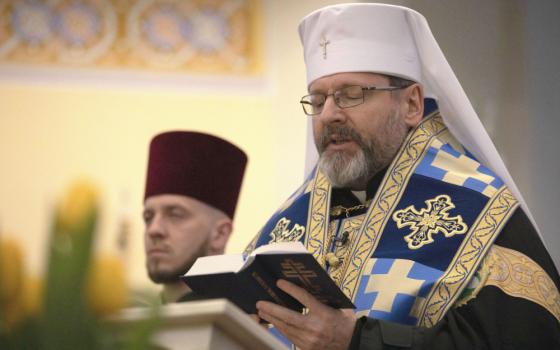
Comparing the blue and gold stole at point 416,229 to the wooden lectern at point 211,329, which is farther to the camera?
the blue and gold stole at point 416,229

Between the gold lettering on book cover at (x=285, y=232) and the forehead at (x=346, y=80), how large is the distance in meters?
0.55

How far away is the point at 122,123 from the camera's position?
8.29 meters

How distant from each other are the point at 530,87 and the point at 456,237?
1821 mm

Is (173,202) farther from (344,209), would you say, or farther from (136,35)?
(136,35)

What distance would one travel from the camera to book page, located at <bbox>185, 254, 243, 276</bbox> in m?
2.89

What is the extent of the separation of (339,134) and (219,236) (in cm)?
161

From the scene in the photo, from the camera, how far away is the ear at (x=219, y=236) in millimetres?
5108

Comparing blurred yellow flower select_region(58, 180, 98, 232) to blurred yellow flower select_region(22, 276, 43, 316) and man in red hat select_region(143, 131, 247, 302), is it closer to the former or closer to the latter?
blurred yellow flower select_region(22, 276, 43, 316)

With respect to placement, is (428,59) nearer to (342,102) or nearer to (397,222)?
(342,102)

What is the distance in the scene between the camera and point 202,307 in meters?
1.52

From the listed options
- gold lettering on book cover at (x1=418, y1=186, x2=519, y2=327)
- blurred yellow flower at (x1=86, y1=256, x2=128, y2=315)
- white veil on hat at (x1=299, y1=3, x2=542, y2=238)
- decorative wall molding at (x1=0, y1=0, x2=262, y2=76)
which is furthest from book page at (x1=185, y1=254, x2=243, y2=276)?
decorative wall molding at (x1=0, y1=0, x2=262, y2=76)

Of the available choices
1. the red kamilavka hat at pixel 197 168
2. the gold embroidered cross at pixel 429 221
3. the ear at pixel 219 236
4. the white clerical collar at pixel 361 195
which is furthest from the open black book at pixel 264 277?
the red kamilavka hat at pixel 197 168

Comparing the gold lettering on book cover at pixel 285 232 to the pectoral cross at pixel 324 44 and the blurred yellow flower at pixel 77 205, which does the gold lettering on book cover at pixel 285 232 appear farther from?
the blurred yellow flower at pixel 77 205

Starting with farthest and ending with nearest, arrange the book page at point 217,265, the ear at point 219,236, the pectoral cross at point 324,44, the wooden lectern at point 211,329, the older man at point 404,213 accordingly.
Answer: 1. the ear at point 219,236
2. the pectoral cross at point 324,44
3. the older man at point 404,213
4. the book page at point 217,265
5. the wooden lectern at point 211,329
